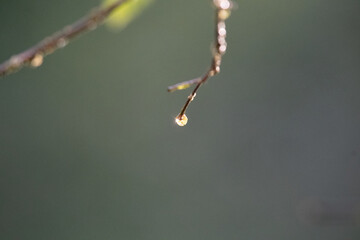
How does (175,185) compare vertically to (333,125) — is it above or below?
below

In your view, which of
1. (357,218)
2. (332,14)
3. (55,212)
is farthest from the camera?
(332,14)

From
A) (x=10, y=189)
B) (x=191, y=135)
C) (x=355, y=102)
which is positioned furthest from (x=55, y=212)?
(x=355, y=102)

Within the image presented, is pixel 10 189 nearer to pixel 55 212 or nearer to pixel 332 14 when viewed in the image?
pixel 55 212

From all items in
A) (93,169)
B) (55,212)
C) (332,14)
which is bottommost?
(55,212)

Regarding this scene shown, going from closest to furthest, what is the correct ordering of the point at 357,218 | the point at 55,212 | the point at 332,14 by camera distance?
the point at 357,218 → the point at 55,212 → the point at 332,14

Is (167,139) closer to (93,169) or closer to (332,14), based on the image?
(93,169)

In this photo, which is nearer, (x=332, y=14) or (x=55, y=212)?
(x=55, y=212)
